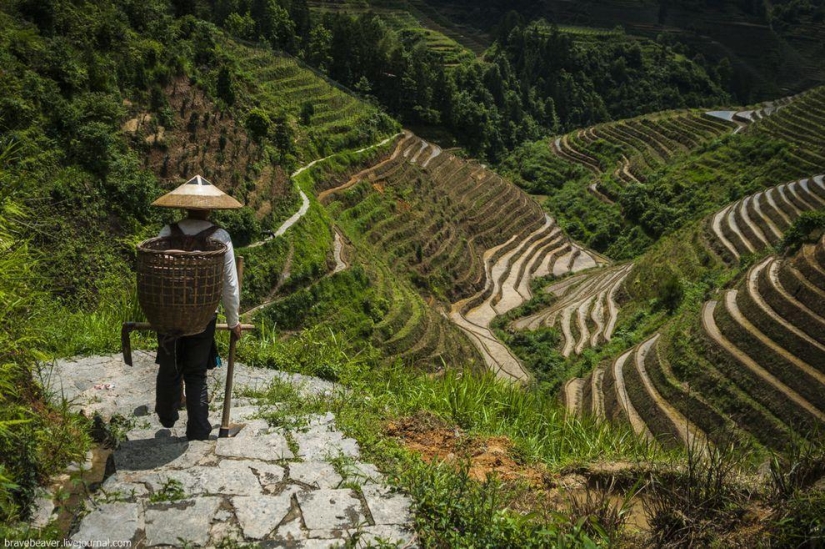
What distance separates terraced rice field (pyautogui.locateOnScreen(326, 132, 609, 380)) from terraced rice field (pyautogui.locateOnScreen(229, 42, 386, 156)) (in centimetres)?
235

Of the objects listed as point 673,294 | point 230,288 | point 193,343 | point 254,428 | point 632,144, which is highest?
point 230,288

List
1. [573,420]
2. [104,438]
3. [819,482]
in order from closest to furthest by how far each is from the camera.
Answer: [819,482] < [104,438] < [573,420]

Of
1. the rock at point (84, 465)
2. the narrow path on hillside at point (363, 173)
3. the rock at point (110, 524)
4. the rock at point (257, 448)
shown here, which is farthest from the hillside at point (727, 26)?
the rock at point (110, 524)

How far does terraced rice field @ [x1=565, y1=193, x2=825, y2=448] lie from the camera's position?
15891 mm

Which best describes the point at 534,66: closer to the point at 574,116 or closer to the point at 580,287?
the point at 574,116

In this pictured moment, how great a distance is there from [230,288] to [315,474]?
1.55 meters

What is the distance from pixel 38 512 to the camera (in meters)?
3.82

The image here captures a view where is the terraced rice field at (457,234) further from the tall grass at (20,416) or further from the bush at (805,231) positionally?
the tall grass at (20,416)

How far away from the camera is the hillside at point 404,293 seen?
165 inches

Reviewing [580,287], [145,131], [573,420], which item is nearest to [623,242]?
[580,287]

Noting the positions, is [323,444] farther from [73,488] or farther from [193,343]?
[73,488]

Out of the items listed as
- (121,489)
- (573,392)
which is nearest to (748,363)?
(573,392)

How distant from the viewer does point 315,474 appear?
462cm

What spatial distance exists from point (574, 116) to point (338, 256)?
46.6m
